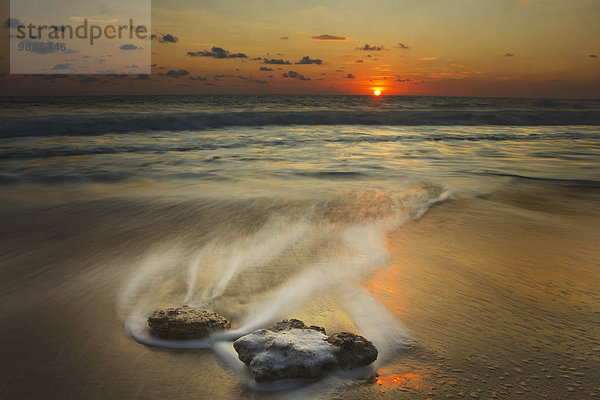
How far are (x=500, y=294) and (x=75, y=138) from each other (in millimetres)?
14858

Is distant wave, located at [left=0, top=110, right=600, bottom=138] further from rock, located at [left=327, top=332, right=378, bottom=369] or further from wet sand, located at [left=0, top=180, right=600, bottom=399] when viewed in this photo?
rock, located at [left=327, top=332, right=378, bottom=369]

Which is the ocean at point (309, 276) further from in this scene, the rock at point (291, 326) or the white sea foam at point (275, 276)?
the rock at point (291, 326)

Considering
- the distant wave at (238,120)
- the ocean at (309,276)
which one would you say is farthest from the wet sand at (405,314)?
the distant wave at (238,120)

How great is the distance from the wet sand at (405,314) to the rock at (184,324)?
103 millimetres

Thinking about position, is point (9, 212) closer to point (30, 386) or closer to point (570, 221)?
point (30, 386)

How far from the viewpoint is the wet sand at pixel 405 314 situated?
187 centimetres

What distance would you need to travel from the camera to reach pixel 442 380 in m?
1.90

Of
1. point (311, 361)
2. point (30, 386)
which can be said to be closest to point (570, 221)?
point (311, 361)

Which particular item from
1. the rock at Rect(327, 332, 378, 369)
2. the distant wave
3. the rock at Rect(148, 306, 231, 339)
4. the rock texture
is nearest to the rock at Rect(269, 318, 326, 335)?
the rock texture

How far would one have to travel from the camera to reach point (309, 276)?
3.06 m

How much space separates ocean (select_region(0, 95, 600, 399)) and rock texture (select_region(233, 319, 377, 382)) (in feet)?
0.21

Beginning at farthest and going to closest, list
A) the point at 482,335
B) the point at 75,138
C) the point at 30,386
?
the point at 75,138 → the point at 482,335 → the point at 30,386

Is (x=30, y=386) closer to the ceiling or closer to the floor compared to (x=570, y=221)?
closer to the floor

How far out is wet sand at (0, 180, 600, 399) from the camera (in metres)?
1.87
